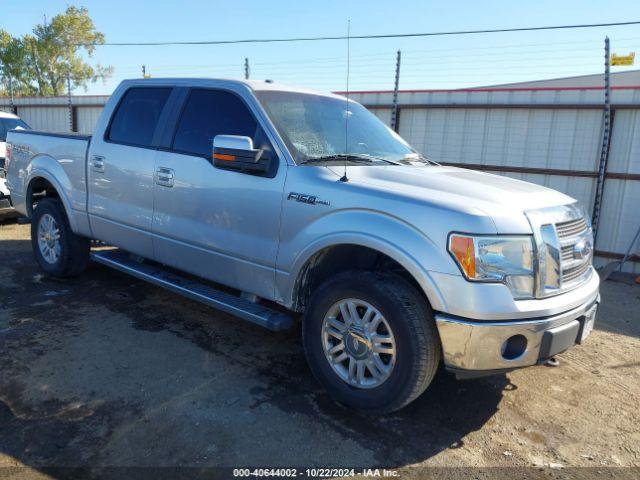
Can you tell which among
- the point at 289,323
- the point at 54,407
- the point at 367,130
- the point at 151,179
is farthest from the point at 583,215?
the point at 54,407

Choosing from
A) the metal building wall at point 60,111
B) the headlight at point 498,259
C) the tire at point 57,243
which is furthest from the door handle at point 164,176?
the metal building wall at point 60,111

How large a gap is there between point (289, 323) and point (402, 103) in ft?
21.4

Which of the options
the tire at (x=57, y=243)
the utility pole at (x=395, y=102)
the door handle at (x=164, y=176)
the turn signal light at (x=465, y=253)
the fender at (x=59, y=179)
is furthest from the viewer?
the utility pole at (x=395, y=102)

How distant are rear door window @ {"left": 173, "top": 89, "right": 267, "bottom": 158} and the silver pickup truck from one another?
14 millimetres

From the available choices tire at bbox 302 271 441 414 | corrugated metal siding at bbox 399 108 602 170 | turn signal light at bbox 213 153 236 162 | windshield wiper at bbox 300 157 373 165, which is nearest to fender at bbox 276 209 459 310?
tire at bbox 302 271 441 414

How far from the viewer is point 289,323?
3574 millimetres

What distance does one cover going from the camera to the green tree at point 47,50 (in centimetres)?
4184

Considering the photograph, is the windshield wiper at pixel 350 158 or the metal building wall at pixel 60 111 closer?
the windshield wiper at pixel 350 158

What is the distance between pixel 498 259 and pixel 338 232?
93cm

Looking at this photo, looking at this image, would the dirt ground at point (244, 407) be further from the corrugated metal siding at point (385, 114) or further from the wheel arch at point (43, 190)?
the corrugated metal siding at point (385, 114)

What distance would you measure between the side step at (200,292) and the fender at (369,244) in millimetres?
170

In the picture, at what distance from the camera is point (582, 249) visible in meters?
3.31

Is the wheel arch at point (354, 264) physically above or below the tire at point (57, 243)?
above

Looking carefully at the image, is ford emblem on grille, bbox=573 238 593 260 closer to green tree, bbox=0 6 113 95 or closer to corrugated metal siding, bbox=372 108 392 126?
corrugated metal siding, bbox=372 108 392 126
